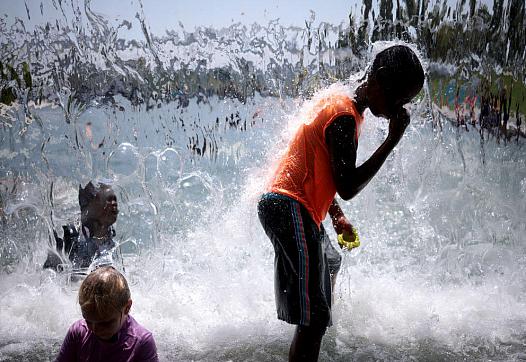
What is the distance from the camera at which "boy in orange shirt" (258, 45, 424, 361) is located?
2037 mm

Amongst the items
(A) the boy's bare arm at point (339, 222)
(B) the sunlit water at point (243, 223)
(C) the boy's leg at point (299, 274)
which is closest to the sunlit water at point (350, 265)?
(B) the sunlit water at point (243, 223)

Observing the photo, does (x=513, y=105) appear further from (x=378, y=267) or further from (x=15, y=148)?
(x=15, y=148)

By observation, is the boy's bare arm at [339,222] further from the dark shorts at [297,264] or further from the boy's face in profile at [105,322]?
the boy's face in profile at [105,322]

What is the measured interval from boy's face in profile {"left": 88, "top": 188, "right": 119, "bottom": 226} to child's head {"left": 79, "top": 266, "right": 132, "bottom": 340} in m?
2.27

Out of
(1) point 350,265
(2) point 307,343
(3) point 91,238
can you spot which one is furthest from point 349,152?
(1) point 350,265

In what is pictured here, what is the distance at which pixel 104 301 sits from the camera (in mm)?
1770

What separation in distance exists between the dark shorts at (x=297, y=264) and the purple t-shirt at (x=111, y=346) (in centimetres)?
57

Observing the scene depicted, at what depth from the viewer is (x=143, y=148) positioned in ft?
21.2

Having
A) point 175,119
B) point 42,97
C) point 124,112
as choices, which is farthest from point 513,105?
point 42,97

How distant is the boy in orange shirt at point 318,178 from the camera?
2.04 meters

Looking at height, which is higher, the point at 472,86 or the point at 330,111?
the point at 330,111

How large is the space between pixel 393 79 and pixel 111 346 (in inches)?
58.5

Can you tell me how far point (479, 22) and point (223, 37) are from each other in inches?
126

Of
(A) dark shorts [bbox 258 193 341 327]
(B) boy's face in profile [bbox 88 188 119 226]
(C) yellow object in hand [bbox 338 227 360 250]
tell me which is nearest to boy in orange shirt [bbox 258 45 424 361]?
(A) dark shorts [bbox 258 193 341 327]
